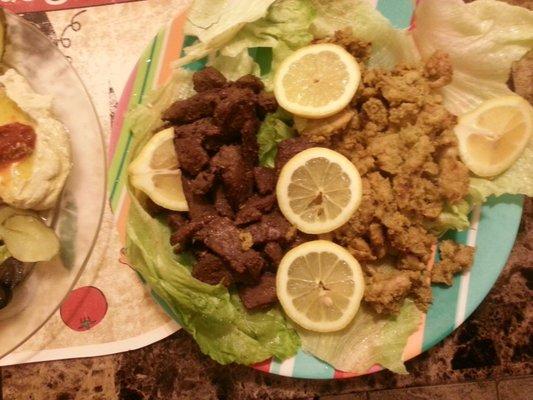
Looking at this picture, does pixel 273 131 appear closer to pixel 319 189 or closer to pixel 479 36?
pixel 319 189

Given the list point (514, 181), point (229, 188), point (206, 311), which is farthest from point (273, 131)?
point (514, 181)

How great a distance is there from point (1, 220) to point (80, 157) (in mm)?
408

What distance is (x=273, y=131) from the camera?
229cm

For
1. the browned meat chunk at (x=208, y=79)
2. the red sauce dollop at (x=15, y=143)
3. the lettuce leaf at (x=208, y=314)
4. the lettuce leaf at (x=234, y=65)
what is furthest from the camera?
the lettuce leaf at (x=234, y=65)

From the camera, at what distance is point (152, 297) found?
2363 millimetres

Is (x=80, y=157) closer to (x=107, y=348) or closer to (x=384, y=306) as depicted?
(x=107, y=348)

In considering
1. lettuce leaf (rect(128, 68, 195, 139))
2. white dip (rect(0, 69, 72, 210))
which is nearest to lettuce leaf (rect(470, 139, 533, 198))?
lettuce leaf (rect(128, 68, 195, 139))

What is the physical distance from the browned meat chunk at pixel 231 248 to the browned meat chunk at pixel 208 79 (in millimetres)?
617

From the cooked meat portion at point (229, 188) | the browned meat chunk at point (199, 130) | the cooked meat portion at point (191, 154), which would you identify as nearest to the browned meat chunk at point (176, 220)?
the cooked meat portion at point (229, 188)

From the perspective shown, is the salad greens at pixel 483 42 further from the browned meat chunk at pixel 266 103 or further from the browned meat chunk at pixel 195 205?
the browned meat chunk at pixel 195 205

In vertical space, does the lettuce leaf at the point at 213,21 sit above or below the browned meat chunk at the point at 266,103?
above

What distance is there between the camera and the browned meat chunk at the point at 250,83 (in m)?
2.21

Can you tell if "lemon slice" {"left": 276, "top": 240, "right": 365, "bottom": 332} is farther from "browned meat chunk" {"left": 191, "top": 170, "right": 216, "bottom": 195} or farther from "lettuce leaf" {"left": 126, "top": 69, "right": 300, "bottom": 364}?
"browned meat chunk" {"left": 191, "top": 170, "right": 216, "bottom": 195}

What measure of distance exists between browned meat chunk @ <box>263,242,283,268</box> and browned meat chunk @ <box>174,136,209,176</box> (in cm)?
46
